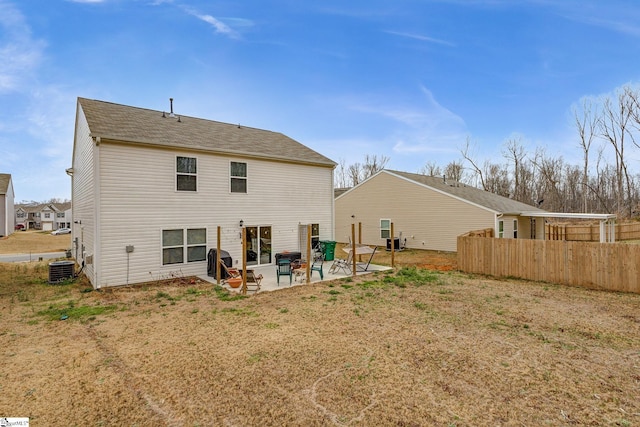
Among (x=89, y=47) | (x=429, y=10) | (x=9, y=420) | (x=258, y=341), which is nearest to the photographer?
(x=9, y=420)

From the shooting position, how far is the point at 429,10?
1291 cm

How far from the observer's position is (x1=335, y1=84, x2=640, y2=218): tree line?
31453 mm

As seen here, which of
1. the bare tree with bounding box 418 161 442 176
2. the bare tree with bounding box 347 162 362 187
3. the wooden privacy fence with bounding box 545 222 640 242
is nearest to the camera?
the wooden privacy fence with bounding box 545 222 640 242

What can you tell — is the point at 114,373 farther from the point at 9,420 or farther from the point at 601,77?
the point at 601,77

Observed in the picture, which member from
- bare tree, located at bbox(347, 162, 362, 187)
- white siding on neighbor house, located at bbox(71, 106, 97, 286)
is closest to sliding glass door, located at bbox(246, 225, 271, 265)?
white siding on neighbor house, located at bbox(71, 106, 97, 286)

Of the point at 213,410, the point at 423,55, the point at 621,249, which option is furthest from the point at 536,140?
the point at 213,410

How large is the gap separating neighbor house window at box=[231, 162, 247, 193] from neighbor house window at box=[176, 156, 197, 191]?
1397 mm

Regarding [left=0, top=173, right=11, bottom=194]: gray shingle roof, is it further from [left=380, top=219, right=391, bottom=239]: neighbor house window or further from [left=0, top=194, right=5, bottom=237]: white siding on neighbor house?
[left=380, top=219, right=391, bottom=239]: neighbor house window

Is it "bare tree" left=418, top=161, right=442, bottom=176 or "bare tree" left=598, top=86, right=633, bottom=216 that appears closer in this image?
"bare tree" left=598, top=86, right=633, bottom=216

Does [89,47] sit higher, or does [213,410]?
[89,47]

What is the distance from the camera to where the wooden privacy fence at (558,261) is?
8.83 m

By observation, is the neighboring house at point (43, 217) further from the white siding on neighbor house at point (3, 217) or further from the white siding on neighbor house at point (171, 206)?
the white siding on neighbor house at point (171, 206)

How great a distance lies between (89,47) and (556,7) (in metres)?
19.2

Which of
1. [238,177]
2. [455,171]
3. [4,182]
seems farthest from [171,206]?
[455,171]
